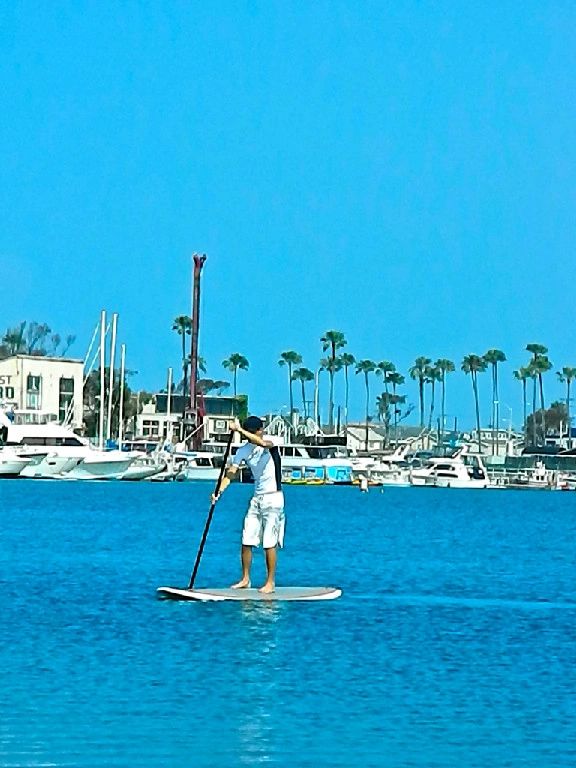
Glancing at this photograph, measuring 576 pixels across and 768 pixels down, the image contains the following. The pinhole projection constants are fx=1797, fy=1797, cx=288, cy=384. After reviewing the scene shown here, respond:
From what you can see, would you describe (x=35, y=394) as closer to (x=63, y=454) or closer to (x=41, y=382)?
(x=41, y=382)

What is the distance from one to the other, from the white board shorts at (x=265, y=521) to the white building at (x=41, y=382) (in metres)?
131

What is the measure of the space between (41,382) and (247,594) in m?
135

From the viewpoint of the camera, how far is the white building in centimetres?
15662

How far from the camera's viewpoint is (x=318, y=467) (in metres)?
140

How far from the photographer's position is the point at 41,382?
158 metres

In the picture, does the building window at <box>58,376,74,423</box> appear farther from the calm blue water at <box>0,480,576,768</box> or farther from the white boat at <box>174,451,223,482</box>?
the calm blue water at <box>0,480,576,768</box>

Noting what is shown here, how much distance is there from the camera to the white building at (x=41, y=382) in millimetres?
156625

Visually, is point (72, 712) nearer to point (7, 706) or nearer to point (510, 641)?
point (7, 706)

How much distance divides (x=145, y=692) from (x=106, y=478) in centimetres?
10459

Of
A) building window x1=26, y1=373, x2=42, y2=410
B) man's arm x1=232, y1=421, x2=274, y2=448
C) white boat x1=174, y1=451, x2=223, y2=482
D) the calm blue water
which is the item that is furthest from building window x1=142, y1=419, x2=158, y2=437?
man's arm x1=232, y1=421, x2=274, y2=448

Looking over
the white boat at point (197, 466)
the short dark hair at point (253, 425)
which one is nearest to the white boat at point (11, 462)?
the white boat at point (197, 466)

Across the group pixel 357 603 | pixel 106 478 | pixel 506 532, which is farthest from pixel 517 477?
pixel 357 603

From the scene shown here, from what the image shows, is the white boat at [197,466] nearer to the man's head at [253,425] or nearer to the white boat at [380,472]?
the white boat at [380,472]

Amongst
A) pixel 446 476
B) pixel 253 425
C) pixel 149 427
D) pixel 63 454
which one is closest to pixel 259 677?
pixel 253 425
